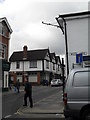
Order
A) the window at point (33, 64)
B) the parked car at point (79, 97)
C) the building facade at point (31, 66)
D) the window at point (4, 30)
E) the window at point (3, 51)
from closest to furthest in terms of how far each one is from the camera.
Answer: the parked car at point (79, 97) → the window at point (3, 51) → the window at point (4, 30) → the building facade at point (31, 66) → the window at point (33, 64)

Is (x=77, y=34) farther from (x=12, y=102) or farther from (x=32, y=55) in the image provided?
(x=32, y=55)

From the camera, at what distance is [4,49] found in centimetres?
3300

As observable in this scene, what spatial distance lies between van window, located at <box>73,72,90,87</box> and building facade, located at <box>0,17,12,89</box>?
23.0 metres

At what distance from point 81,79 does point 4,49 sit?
84.4ft

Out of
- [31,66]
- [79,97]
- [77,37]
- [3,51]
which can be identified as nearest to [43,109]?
[79,97]

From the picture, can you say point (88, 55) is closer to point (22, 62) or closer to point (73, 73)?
point (73, 73)

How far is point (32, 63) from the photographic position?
187ft

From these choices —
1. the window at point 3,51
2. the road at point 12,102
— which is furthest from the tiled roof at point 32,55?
the road at point 12,102

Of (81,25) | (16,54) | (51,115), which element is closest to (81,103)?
(51,115)

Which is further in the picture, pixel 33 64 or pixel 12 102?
pixel 33 64

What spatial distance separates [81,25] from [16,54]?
148 feet

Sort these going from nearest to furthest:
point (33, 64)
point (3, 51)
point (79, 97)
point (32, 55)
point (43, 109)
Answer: point (79, 97)
point (43, 109)
point (3, 51)
point (33, 64)
point (32, 55)

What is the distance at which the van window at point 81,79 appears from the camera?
812 cm

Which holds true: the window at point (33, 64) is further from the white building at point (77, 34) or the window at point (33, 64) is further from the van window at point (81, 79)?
the van window at point (81, 79)
